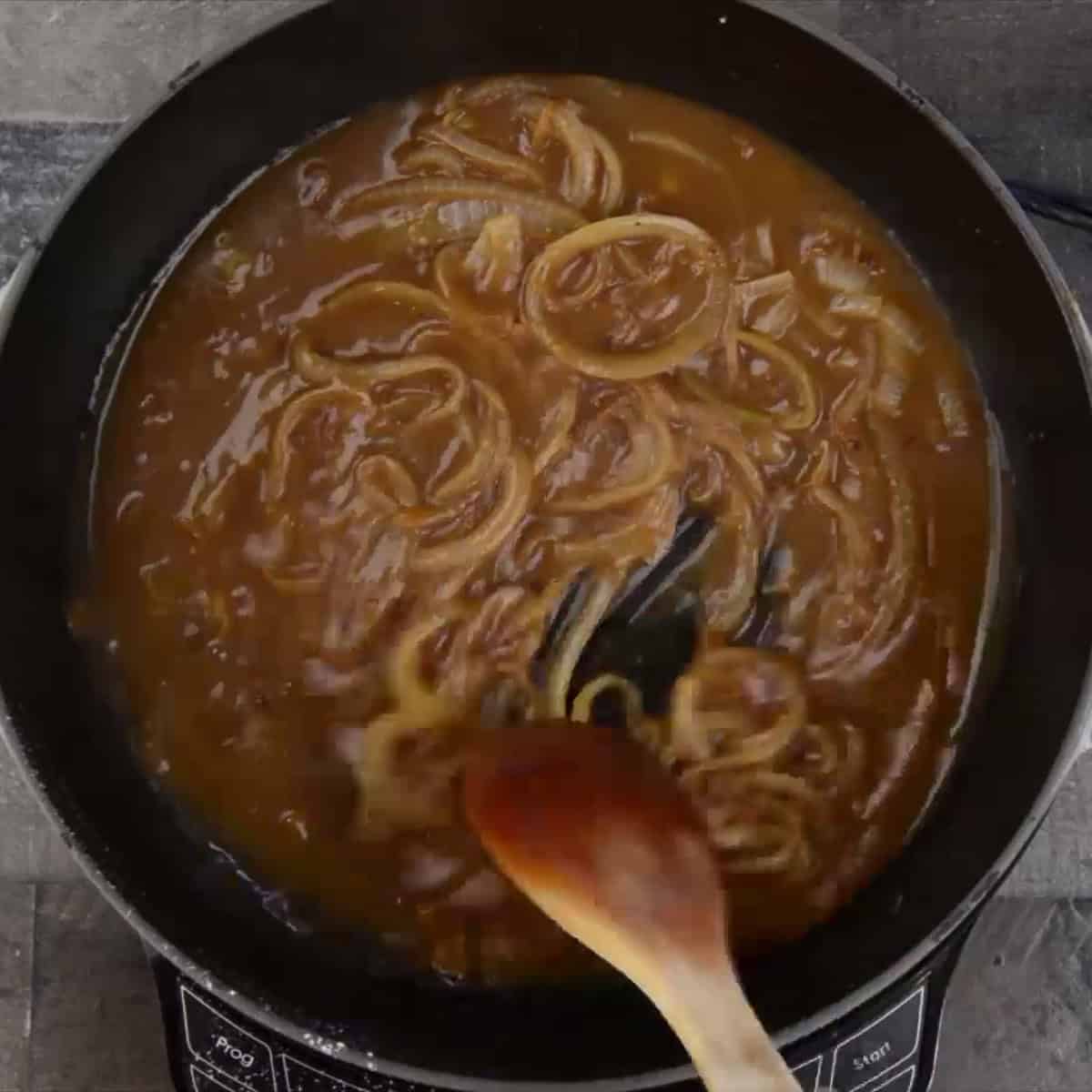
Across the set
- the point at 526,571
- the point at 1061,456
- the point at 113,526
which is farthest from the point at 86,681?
the point at 1061,456

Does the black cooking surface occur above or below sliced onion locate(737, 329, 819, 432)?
below

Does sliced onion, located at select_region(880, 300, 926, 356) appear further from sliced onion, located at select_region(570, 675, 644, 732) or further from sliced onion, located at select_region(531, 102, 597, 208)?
sliced onion, located at select_region(570, 675, 644, 732)

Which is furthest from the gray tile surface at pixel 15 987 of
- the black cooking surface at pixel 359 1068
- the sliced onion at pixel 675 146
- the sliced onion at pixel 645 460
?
the sliced onion at pixel 675 146

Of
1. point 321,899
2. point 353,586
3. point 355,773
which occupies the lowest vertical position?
point 321,899

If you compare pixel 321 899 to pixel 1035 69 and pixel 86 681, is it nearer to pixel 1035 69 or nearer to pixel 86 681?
pixel 86 681

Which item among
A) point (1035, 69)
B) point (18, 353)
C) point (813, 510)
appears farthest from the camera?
point (1035, 69)

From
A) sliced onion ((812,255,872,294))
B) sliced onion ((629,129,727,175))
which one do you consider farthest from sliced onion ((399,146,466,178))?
sliced onion ((812,255,872,294))
